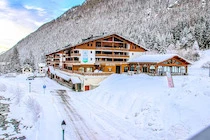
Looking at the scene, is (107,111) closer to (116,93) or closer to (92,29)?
(116,93)

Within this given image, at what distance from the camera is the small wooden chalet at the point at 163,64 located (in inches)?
1818

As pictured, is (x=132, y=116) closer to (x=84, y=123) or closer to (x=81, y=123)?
(x=84, y=123)

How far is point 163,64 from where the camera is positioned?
46.6 m

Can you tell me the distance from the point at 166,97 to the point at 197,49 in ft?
262

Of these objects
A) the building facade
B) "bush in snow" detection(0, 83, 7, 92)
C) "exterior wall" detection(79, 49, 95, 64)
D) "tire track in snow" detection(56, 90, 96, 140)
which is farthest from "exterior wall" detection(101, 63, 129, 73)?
"tire track in snow" detection(56, 90, 96, 140)

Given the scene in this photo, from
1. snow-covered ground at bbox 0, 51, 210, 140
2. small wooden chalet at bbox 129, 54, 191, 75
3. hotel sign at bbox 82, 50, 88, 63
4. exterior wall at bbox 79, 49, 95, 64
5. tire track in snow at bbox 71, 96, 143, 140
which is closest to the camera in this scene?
snow-covered ground at bbox 0, 51, 210, 140

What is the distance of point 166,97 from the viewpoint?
790 inches

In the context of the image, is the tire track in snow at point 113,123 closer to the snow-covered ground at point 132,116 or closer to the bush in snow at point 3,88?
the snow-covered ground at point 132,116

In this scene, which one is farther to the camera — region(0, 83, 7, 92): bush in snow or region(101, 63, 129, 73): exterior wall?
region(0, 83, 7, 92): bush in snow

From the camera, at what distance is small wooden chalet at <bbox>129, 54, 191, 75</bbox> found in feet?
152

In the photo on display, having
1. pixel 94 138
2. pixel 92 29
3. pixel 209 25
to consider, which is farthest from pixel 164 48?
pixel 92 29

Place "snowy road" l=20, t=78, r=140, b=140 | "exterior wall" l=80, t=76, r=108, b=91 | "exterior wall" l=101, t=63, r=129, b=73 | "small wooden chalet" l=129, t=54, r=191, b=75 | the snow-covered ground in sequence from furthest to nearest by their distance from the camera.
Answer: "exterior wall" l=101, t=63, r=129, b=73 < "small wooden chalet" l=129, t=54, r=191, b=75 < "exterior wall" l=80, t=76, r=108, b=91 < "snowy road" l=20, t=78, r=140, b=140 < the snow-covered ground

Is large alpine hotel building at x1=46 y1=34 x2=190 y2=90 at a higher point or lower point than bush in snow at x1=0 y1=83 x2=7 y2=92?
higher

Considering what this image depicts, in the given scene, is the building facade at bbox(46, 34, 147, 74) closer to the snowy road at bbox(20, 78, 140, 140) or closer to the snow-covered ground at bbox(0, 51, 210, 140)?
the snow-covered ground at bbox(0, 51, 210, 140)
